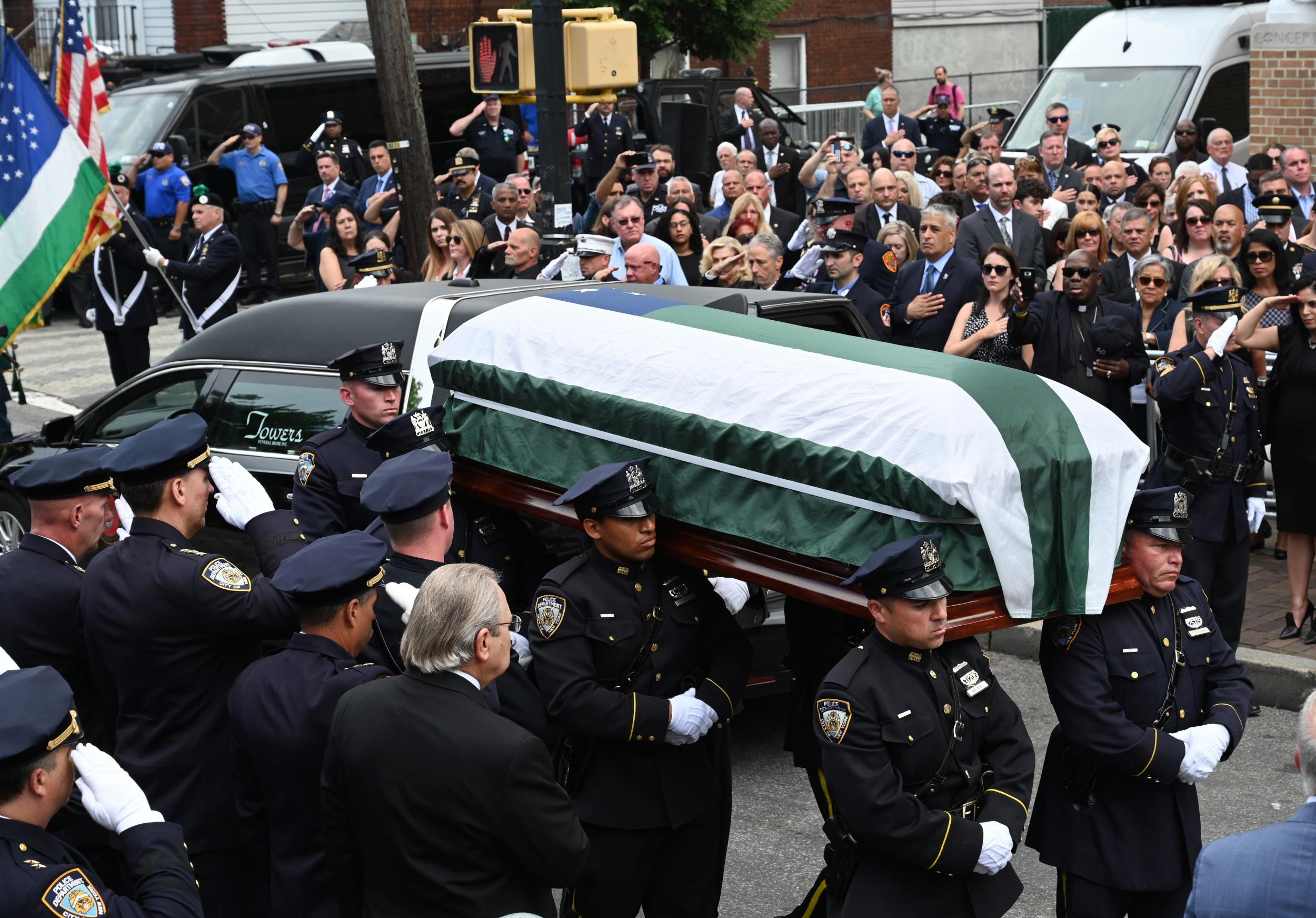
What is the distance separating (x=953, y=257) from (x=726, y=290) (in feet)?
10.00

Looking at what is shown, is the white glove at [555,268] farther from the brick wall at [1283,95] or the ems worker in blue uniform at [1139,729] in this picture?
the brick wall at [1283,95]

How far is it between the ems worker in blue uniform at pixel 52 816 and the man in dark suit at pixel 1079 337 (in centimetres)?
569

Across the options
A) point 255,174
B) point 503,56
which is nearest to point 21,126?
point 503,56

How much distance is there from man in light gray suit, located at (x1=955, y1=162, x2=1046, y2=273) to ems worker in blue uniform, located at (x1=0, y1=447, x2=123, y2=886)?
7.22 metres

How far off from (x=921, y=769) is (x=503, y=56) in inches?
300

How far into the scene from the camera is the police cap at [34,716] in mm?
2998

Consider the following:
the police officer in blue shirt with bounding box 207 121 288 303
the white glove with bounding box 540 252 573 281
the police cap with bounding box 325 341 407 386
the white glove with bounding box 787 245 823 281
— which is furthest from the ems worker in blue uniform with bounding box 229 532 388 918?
the police officer in blue shirt with bounding box 207 121 288 303

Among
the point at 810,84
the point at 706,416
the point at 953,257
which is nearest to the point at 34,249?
the point at 953,257

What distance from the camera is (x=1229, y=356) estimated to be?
6852 mm

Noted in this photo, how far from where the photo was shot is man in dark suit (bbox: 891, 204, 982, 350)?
8.49m

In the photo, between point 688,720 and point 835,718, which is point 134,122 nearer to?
point 688,720

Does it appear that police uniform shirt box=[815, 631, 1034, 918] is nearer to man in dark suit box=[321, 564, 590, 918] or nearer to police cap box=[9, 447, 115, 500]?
man in dark suit box=[321, 564, 590, 918]

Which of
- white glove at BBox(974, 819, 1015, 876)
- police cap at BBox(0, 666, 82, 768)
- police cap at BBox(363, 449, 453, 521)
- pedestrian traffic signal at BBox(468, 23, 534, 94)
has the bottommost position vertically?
white glove at BBox(974, 819, 1015, 876)

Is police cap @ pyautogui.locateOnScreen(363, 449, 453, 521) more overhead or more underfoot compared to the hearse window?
more overhead
